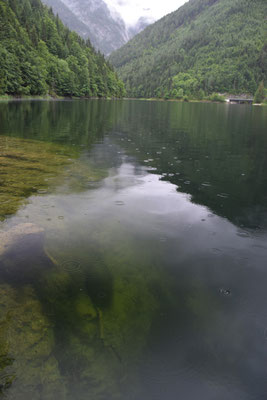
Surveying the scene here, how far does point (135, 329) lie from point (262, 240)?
4.76 m

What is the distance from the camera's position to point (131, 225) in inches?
299

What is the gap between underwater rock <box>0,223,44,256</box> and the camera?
607 centimetres

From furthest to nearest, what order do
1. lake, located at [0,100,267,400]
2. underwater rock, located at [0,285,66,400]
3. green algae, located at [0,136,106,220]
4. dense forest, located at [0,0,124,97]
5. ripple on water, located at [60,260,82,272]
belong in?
1. dense forest, located at [0,0,124,97]
2. green algae, located at [0,136,106,220]
3. ripple on water, located at [60,260,82,272]
4. lake, located at [0,100,267,400]
5. underwater rock, located at [0,285,66,400]

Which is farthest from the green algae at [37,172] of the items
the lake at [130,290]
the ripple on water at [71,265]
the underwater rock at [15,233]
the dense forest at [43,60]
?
the dense forest at [43,60]

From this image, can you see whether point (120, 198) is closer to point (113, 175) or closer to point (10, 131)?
point (113, 175)

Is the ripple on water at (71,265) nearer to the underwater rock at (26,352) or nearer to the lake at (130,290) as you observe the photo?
the lake at (130,290)

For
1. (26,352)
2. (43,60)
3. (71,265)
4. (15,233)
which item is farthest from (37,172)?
(43,60)

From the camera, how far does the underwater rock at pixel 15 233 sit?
6.07 meters

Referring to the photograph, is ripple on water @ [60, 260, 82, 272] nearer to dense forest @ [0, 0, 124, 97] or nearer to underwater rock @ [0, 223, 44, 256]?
underwater rock @ [0, 223, 44, 256]

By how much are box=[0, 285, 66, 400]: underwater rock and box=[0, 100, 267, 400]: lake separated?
1 centimetres

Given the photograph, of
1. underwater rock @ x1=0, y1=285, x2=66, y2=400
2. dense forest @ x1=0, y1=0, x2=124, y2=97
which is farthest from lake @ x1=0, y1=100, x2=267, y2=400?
dense forest @ x1=0, y1=0, x2=124, y2=97

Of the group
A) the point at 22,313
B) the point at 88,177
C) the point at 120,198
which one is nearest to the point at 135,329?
the point at 22,313

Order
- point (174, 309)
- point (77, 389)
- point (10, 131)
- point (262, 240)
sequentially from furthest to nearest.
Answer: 1. point (10, 131)
2. point (262, 240)
3. point (174, 309)
4. point (77, 389)

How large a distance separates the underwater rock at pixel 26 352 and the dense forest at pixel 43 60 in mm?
70191
